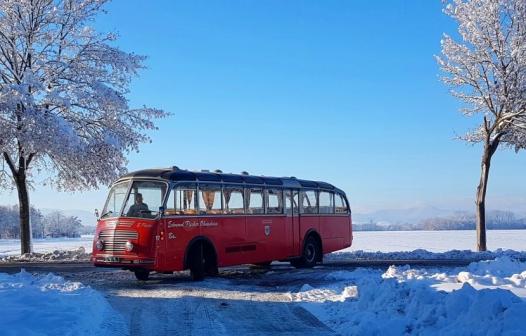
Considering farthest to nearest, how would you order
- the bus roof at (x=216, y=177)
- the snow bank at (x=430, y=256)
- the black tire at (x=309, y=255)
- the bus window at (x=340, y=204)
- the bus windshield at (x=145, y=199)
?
the snow bank at (x=430, y=256)
the bus window at (x=340, y=204)
the black tire at (x=309, y=255)
the bus roof at (x=216, y=177)
the bus windshield at (x=145, y=199)

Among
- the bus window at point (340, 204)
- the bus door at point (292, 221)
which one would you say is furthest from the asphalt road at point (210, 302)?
the bus window at point (340, 204)

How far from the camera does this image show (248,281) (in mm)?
16719

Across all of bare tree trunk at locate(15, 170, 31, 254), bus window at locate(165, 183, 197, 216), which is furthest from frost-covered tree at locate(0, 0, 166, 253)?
bus window at locate(165, 183, 197, 216)

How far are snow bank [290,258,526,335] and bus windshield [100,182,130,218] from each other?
5.49 meters

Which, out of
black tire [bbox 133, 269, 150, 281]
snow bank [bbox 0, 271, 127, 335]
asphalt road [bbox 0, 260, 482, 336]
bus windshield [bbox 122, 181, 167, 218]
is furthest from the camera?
black tire [bbox 133, 269, 150, 281]

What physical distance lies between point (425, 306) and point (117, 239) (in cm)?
898

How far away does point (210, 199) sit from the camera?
17375mm

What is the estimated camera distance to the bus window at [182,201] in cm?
1593

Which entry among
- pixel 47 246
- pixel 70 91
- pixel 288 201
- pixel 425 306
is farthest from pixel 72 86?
pixel 47 246

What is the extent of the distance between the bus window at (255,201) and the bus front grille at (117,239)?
441 cm

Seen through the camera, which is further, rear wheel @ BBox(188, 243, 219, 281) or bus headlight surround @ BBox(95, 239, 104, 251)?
rear wheel @ BBox(188, 243, 219, 281)

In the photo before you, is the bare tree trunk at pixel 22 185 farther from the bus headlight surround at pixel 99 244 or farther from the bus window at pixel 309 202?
the bus window at pixel 309 202

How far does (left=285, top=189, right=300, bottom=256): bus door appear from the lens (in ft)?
68.5

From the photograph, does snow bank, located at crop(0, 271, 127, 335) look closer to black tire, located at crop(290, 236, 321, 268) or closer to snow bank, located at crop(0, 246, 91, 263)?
black tire, located at crop(290, 236, 321, 268)
